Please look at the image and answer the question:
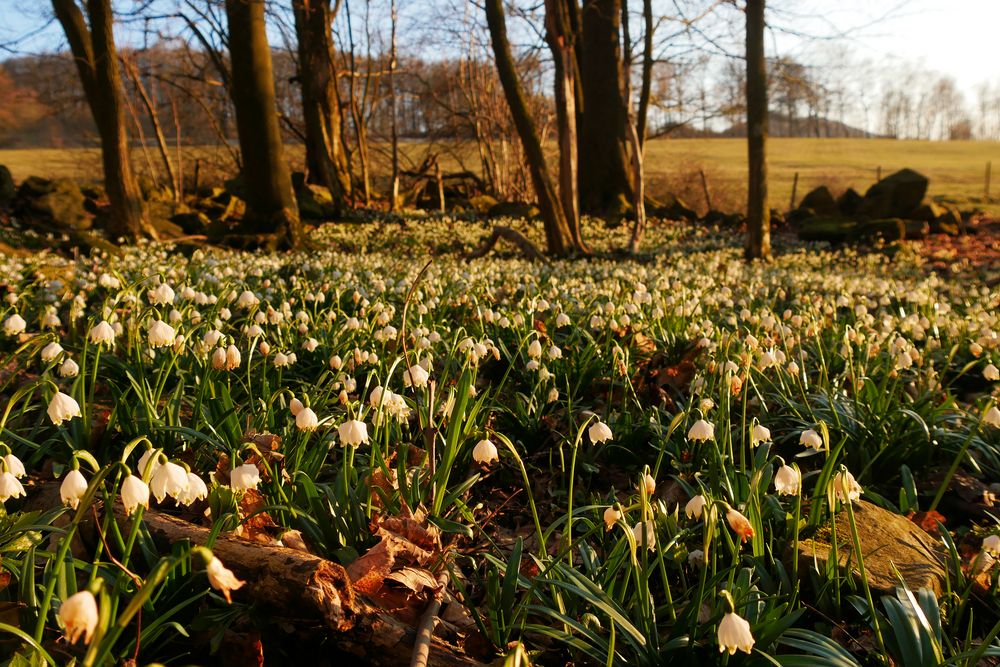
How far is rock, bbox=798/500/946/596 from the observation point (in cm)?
197

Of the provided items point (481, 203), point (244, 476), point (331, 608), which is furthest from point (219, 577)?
point (481, 203)

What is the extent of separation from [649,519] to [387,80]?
26229 mm

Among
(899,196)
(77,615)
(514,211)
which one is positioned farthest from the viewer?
(514,211)

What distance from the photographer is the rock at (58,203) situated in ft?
41.2

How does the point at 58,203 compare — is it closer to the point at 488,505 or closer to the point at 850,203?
the point at 488,505

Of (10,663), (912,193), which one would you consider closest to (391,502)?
(10,663)

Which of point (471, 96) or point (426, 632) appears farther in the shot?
point (471, 96)

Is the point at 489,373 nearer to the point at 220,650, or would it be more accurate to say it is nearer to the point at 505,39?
the point at 220,650

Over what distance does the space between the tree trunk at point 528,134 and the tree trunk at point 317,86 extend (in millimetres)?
8789

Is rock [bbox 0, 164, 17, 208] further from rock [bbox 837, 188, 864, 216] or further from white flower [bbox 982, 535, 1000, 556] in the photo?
rock [bbox 837, 188, 864, 216]

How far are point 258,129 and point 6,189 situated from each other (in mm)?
5795

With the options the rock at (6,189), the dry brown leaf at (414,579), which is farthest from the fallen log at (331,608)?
the rock at (6,189)

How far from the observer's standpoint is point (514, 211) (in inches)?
711

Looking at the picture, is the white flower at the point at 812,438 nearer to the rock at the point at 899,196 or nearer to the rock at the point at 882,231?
the rock at the point at 882,231
